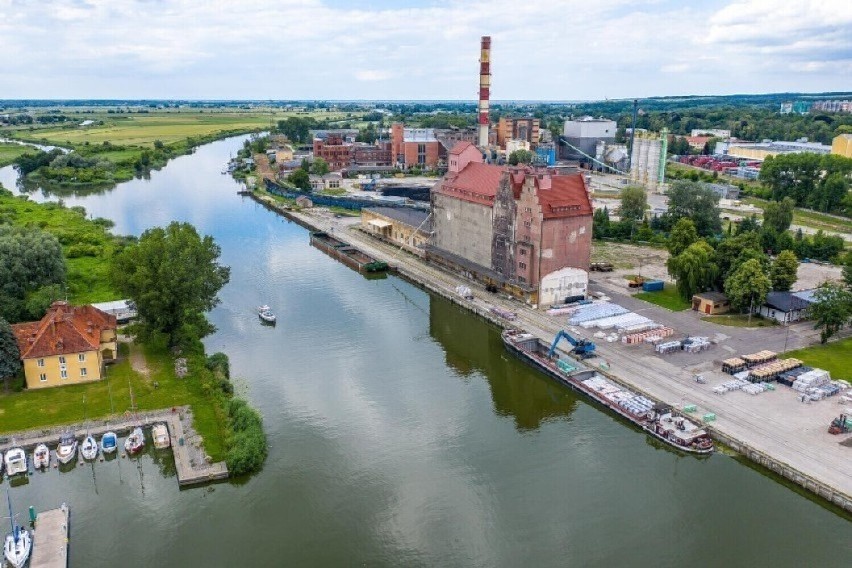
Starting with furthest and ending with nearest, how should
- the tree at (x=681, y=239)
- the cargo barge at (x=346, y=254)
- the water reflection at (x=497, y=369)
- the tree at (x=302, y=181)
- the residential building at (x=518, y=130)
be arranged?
the residential building at (x=518, y=130)
the tree at (x=302, y=181)
the cargo barge at (x=346, y=254)
the tree at (x=681, y=239)
the water reflection at (x=497, y=369)

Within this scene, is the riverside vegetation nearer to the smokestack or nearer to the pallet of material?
the pallet of material

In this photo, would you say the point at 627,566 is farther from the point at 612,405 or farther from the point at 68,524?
the point at 68,524

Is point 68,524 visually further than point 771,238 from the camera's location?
No

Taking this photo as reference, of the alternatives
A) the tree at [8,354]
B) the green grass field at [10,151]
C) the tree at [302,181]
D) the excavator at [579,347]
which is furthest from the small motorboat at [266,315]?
the green grass field at [10,151]

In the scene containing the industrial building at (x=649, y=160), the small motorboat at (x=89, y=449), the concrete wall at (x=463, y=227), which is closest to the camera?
the small motorboat at (x=89, y=449)

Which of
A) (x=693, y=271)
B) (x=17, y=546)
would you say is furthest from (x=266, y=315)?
(x=693, y=271)

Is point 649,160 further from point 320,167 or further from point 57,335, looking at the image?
point 57,335

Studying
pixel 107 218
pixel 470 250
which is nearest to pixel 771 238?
pixel 470 250

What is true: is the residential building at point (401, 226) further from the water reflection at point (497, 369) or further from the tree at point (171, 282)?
the tree at point (171, 282)
